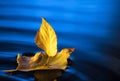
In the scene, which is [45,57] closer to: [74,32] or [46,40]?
[46,40]

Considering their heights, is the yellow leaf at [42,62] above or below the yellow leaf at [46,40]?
below

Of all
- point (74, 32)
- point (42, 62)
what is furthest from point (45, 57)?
point (74, 32)

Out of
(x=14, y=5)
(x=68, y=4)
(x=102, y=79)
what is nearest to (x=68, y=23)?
(x=68, y=4)

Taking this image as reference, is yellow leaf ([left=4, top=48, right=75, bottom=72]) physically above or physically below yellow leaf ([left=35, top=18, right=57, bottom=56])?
below

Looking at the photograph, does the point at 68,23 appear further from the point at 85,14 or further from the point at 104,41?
the point at 104,41
